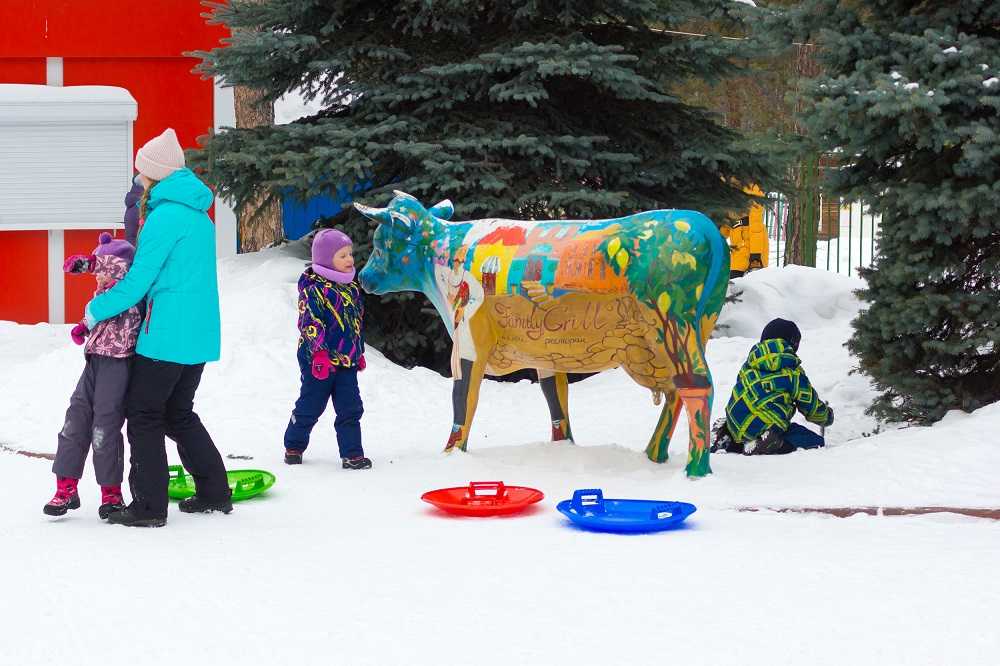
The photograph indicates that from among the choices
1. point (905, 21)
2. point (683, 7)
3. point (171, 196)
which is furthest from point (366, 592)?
point (683, 7)

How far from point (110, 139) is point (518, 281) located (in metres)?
11.3

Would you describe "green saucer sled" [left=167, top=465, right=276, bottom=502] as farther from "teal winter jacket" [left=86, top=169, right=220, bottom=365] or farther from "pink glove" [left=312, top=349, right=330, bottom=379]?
"teal winter jacket" [left=86, top=169, right=220, bottom=365]

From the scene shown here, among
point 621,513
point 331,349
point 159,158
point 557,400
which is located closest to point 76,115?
point 331,349

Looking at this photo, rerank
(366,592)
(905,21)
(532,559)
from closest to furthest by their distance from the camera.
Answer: (366,592) < (532,559) < (905,21)

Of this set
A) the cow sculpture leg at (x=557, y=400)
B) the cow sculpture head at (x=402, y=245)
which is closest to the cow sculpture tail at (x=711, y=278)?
the cow sculpture leg at (x=557, y=400)

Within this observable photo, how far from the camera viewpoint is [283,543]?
20.6 feet

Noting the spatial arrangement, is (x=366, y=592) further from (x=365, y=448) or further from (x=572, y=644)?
(x=365, y=448)

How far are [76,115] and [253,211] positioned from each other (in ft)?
9.01

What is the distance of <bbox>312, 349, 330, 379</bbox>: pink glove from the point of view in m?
8.41

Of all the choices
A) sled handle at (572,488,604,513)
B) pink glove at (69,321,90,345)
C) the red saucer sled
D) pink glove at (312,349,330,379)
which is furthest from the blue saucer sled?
pink glove at (69,321,90,345)

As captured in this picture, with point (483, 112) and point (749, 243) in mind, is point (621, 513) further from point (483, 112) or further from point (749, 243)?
point (749, 243)

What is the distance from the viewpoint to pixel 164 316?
21.7 feet

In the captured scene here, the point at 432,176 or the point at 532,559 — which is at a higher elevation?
the point at 432,176

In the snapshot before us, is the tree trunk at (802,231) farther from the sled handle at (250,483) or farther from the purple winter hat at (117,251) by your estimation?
the purple winter hat at (117,251)
